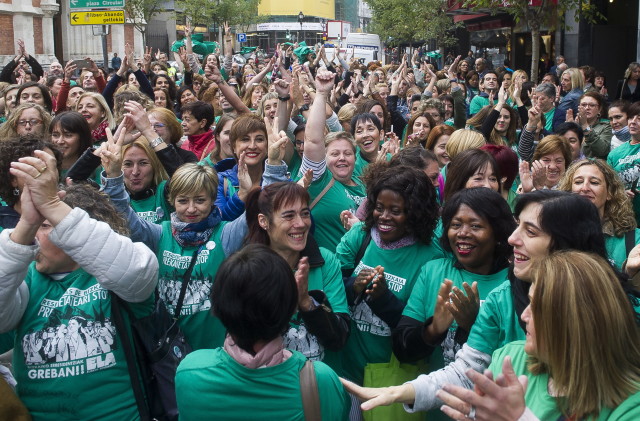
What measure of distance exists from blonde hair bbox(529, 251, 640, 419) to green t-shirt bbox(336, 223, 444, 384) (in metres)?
1.67

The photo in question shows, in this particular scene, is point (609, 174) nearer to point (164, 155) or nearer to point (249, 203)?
point (249, 203)

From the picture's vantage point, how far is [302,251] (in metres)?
3.86

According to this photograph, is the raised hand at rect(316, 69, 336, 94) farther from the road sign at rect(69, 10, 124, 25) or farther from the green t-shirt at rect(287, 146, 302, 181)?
the road sign at rect(69, 10, 124, 25)

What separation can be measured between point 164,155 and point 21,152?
46.2 inches

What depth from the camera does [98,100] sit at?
7137mm

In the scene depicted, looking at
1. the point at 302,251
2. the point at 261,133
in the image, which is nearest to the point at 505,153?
the point at 261,133

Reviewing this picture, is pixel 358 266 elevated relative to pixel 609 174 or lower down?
lower down

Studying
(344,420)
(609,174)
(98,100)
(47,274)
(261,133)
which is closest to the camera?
(344,420)

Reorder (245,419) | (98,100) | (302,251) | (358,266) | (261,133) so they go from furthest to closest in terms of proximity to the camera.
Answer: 1. (98,100)
2. (261,133)
3. (358,266)
4. (302,251)
5. (245,419)

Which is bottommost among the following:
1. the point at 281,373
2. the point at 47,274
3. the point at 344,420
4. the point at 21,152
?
the point at 344,420

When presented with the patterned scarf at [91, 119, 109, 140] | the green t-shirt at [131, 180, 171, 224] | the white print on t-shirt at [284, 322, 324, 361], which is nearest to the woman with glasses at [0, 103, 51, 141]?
the patterned scarf at [91, 119, 109, 140]

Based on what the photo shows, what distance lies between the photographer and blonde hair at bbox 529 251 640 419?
7.41 ft

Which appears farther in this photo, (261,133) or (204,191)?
(261,133)

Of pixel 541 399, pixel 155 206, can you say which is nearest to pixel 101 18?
pixel 155 206
